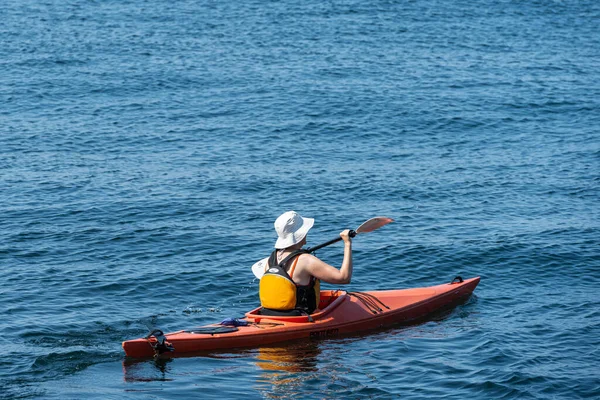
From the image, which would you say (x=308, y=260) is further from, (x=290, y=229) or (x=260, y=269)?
(x=260, y=269)

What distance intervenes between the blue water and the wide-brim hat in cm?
123

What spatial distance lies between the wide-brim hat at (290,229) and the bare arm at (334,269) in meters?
0.30

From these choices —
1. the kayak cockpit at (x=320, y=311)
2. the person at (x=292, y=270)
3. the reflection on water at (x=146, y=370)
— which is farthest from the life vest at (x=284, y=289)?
the reflection on water at (x=146, y=370)

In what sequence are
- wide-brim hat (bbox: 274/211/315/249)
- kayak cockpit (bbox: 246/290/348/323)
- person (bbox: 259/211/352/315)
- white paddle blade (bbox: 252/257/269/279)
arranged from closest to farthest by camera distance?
person (bbox: 259/211/352/315)
wide-brim hat (bbox: 274/211/315/249)
kayak cockpit (bbox: 246/290/348/323)
white paddle blade (bbox: 252/257/269/279)

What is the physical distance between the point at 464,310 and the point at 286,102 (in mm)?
12598

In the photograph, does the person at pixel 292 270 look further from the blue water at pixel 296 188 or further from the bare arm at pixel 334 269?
the blue water at pixel 296 188

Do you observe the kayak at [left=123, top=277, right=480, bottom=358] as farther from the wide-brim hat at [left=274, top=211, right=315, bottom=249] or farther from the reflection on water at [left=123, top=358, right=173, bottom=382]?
the wide-brim hat at [left=274, top=211, right=315, bottom=249]

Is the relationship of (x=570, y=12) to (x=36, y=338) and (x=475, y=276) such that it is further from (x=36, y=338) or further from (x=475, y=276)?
(x=36, y=338)

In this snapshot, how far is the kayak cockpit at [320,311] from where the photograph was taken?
10.5 meters

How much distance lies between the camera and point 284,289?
10.4m

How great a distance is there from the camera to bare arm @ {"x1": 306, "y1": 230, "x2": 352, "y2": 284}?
10.1 metres

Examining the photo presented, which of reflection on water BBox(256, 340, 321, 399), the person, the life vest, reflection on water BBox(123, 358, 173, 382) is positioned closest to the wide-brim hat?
the person

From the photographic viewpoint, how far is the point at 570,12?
35031mm

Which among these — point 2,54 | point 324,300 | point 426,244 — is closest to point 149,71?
point 2,54
